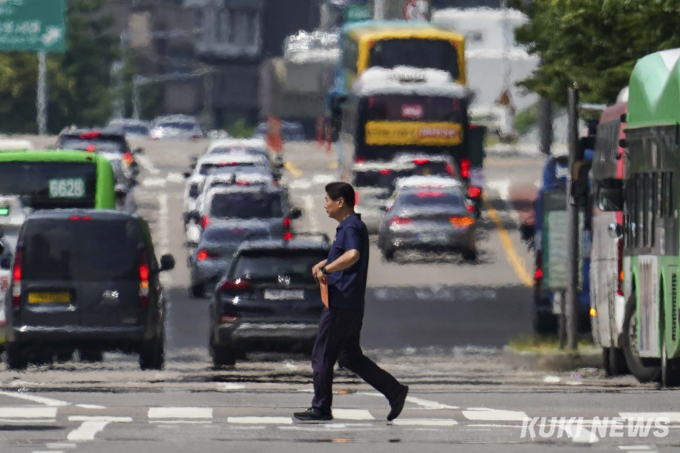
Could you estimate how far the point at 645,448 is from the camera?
12.5 metres

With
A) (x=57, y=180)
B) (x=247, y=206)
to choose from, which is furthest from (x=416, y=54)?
(x=57, y=180)

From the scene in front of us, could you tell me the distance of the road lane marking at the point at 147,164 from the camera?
63250 millimetres

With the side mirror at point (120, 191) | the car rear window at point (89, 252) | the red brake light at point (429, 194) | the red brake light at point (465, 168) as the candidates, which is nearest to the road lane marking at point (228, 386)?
the car rear window at point (89, 252)

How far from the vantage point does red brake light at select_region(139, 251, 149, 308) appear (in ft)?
68.4

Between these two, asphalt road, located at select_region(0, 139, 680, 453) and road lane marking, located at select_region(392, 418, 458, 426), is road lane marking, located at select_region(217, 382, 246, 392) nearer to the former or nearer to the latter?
asphalt road, located at select_region(0, 139, 680, 453)

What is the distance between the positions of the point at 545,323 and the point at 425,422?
13.2m

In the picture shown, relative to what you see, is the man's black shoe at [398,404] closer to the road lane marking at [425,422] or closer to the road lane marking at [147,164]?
the road lane marking at [425,422]

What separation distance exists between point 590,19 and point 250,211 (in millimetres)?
12693

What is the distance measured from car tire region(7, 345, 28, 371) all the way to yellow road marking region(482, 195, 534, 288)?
1739cm

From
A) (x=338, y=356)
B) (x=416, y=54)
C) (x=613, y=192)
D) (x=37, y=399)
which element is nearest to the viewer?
(x=338, y=356)

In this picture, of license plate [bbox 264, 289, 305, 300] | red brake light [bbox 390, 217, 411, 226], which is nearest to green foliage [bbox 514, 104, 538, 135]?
red brake light [bbox 390, 217, 411, 226]

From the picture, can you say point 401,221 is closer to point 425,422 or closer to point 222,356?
point 222,356

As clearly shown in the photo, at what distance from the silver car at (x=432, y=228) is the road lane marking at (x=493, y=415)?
82.3 feet

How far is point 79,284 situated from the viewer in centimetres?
2084
